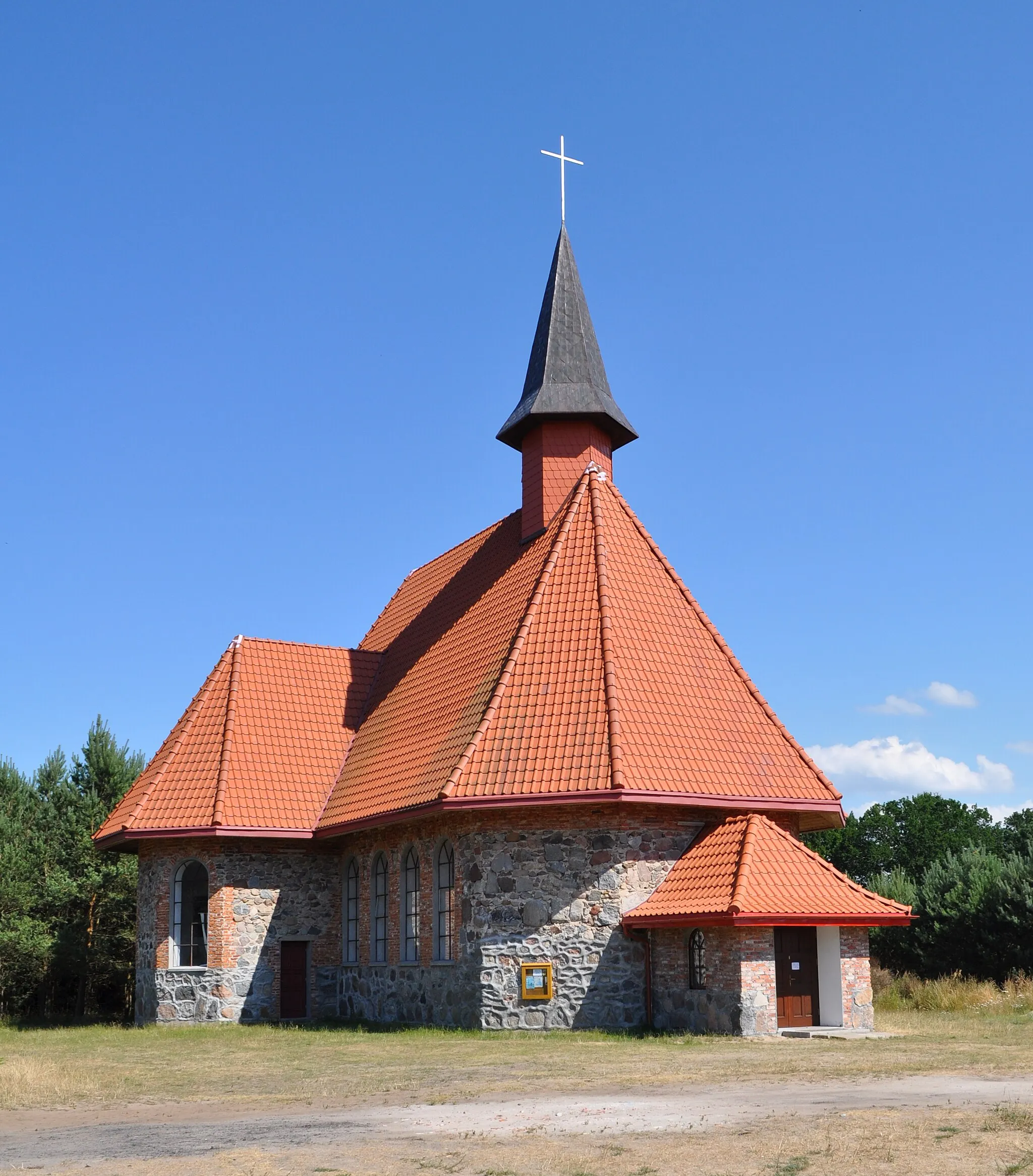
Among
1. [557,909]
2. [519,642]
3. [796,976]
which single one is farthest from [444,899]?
[796,976]

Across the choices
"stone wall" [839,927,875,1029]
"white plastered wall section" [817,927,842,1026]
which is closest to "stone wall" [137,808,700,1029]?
"white plastered wall section" [817,927,842,1026]

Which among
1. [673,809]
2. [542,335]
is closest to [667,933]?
[673,809]

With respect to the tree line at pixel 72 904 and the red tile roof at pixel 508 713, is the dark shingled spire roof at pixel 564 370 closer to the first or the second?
the red tile roof at pixel 508 713

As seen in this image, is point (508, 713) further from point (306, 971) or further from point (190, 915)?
point (190, 915)

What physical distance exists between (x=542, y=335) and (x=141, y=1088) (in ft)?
56.8

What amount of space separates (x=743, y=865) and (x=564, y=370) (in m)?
11.4

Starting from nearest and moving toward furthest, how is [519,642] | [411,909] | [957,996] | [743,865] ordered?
1. [743,865]
2. [519,642]
3. [411,909]
4. [957,996]

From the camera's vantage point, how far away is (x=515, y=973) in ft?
60.1

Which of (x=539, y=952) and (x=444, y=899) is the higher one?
(x=444, y=899)

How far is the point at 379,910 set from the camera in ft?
72.0

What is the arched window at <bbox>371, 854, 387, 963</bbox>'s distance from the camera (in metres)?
21.7

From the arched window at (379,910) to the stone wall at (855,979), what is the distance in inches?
300

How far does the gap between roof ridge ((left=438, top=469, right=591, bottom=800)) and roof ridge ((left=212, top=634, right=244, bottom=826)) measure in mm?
5442

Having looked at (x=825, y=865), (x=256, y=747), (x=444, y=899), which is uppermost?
(x=256, y=747)
